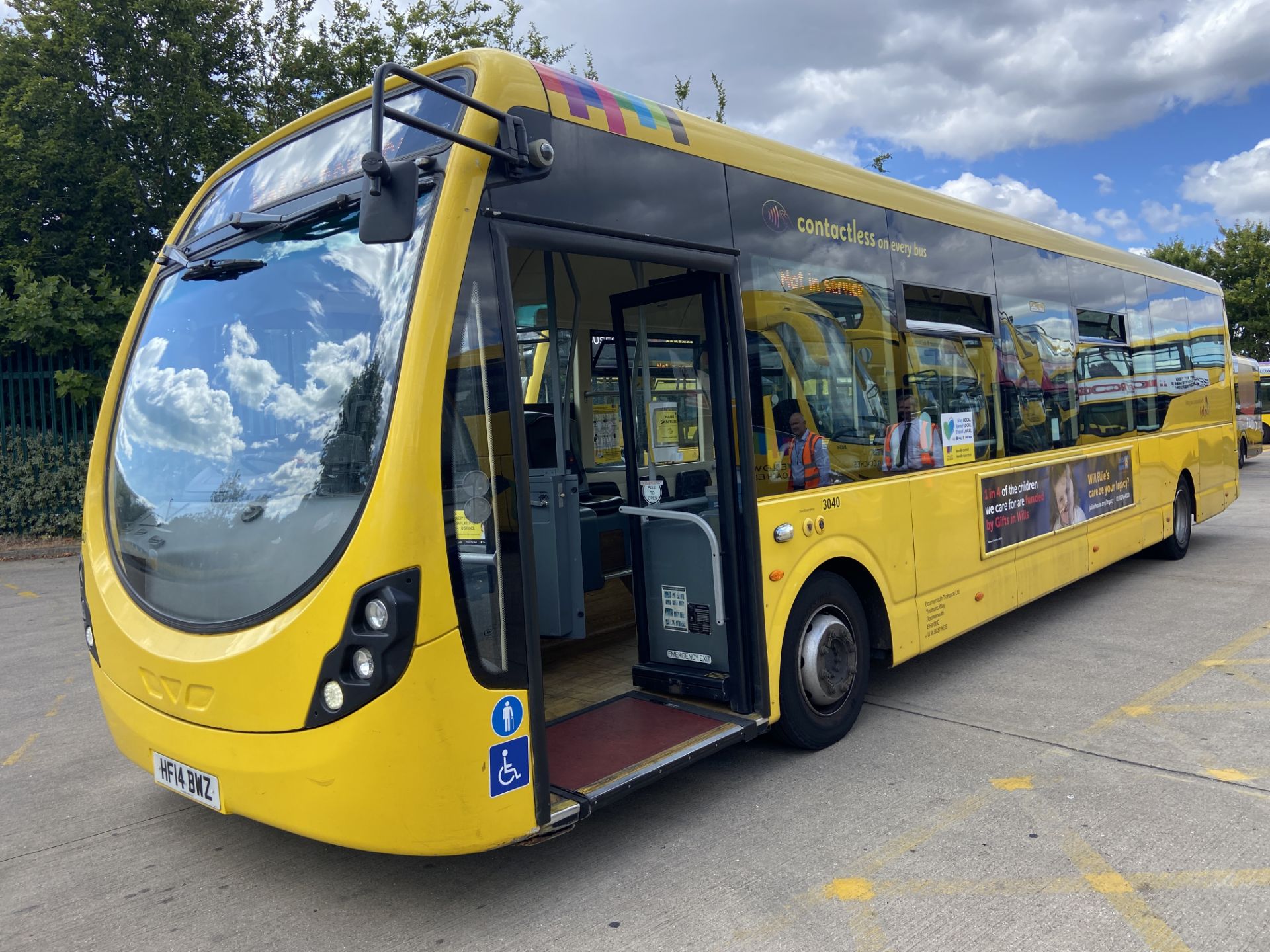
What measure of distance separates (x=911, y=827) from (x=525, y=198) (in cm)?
296

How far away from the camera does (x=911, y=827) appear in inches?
148

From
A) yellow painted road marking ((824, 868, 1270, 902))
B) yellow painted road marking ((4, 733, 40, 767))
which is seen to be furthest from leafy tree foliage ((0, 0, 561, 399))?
yellow painted road marking ((824, 868, 1270, 902))

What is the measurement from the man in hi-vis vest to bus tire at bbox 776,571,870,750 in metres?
0.84

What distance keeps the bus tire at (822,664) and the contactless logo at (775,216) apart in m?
1.76

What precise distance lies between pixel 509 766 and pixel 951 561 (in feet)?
11.4

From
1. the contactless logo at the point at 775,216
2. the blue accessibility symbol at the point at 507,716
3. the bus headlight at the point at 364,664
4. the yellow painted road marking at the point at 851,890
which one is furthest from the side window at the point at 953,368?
the bus headlight at the point at 364,664

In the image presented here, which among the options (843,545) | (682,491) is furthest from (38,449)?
(843,545)

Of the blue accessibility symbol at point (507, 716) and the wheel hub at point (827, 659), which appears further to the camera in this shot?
the wheel hub at point (827, 659)

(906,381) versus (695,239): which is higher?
(695,239)

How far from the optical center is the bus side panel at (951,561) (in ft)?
17.3

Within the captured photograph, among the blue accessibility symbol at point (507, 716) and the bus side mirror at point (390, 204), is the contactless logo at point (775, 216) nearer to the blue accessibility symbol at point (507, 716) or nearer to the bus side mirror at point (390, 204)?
the bus side mirror at point (390, 204)

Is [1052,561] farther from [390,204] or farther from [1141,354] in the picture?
[390,204]

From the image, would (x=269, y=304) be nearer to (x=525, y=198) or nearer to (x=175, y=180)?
(x=525, y=198)

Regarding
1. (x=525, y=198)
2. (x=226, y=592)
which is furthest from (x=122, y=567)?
(x=525, y=198)
